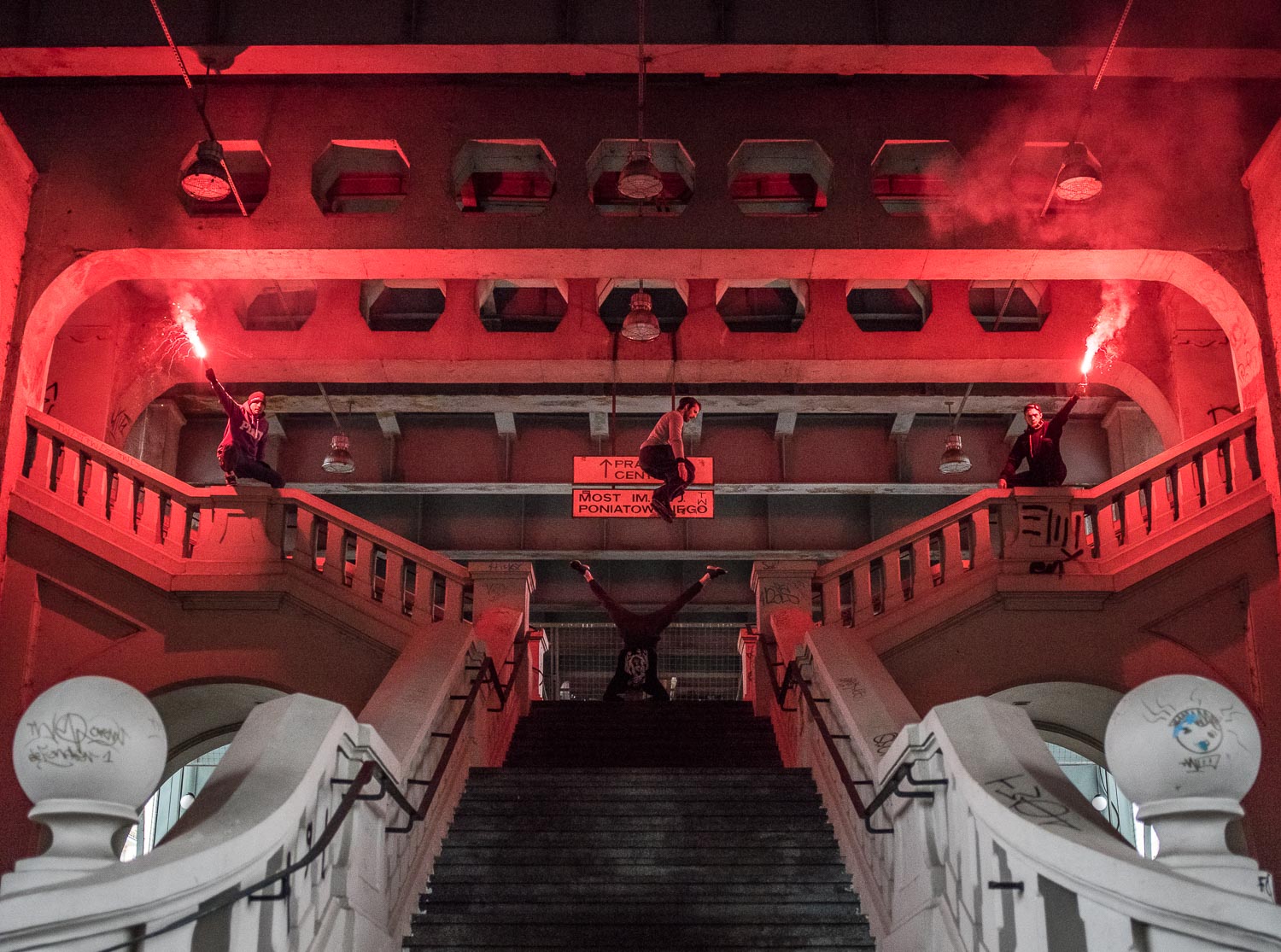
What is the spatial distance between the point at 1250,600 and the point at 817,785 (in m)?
5.06

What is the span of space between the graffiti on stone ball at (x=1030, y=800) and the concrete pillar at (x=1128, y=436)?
567 inches

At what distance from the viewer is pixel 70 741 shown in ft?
14.9

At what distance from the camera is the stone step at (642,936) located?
735cm

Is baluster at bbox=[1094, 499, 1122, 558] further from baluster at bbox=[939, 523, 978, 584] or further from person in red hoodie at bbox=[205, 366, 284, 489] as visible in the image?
person in red hoodie at bbox=[205, 366, 284, 489]

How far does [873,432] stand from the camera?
65.8 feet

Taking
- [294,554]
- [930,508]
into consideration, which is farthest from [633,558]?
[294,554]

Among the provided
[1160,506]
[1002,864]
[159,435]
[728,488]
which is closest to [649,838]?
[1002,864]

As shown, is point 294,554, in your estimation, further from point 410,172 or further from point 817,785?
point 817,785

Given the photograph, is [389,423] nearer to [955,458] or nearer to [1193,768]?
[955,458]

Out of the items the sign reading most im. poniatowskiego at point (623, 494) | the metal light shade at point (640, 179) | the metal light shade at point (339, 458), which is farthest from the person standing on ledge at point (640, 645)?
the metal light shade at point (640, 179)

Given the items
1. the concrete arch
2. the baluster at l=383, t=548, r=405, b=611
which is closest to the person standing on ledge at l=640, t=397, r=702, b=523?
the concrete arch

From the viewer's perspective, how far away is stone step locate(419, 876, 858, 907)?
7926mm

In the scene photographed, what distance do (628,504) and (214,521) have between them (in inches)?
172

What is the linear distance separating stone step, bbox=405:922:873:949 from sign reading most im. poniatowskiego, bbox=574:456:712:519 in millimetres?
7391
